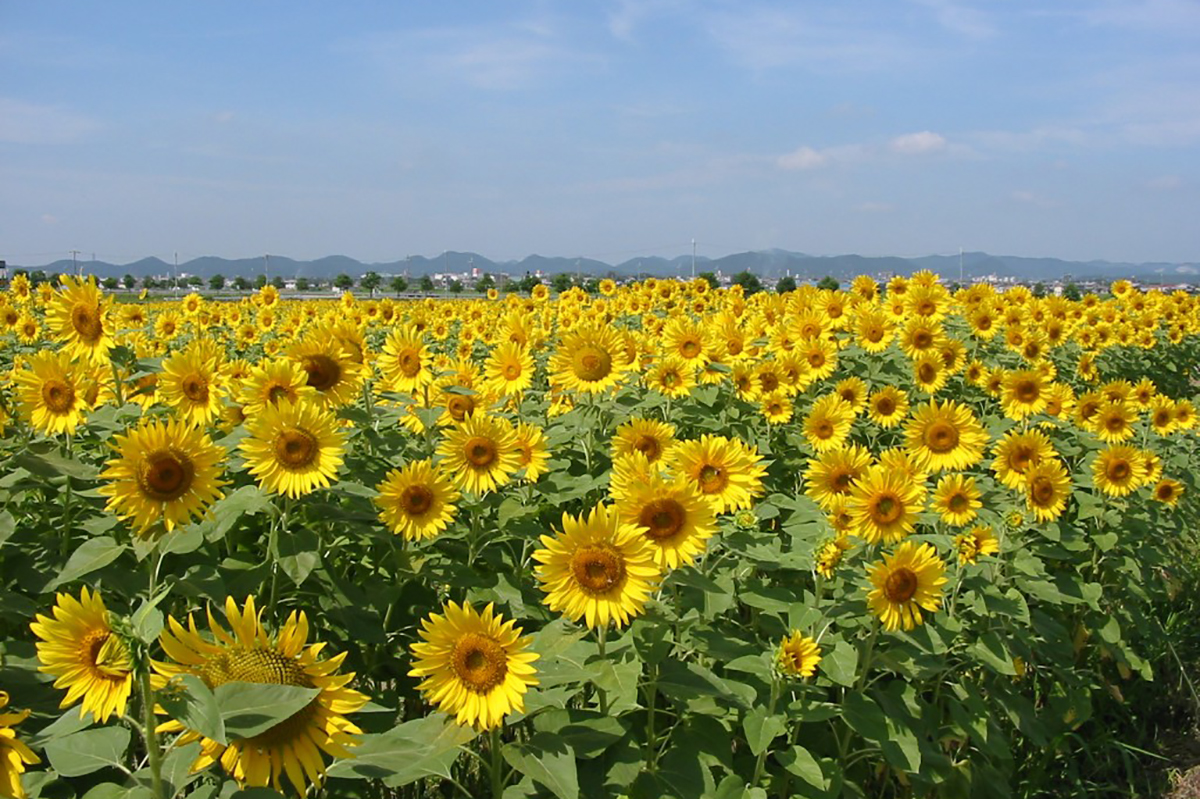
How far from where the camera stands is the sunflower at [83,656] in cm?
169

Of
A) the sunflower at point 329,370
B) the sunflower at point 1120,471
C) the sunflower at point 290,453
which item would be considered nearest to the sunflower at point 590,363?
the sunflower at point 329,370

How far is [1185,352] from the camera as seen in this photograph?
40.7 feet

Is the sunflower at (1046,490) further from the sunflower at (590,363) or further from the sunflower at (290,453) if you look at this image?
the sunflower at (290,453)

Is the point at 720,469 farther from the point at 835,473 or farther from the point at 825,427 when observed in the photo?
the point at 825,427

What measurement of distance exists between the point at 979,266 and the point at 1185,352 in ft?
371

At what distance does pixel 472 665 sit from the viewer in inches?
75.3

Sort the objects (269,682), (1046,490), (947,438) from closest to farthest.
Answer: (269,682) < (1046,490) < (947,438)

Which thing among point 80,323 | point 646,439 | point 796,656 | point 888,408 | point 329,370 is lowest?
point 796,656

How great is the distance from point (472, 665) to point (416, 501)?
100 centimetres

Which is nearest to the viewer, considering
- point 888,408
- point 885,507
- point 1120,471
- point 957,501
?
point 885,507

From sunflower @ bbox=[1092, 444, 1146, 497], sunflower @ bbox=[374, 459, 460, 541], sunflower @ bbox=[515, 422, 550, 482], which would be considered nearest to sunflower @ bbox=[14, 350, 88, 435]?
sunflower @ bbox=[374, 459, 460, 541]

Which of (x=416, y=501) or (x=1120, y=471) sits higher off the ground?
(x=416, y=501)

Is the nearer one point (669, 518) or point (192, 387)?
point (669, 518)

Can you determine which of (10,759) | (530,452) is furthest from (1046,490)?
(10,759)
